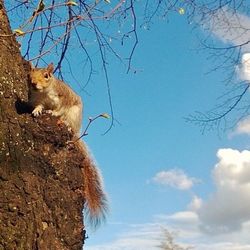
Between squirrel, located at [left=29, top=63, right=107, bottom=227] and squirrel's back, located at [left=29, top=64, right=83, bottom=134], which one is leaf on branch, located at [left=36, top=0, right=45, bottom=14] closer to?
squirrel, located at [left=29, top=63, right=107, bottom=227]

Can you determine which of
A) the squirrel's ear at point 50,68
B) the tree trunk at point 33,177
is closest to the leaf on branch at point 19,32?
the tree trunk at point 33,177

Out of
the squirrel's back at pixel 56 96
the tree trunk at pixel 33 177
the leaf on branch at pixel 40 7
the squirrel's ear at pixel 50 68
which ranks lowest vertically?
the tree trunk at pixel 33 177

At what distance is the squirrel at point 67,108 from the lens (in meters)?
2.29

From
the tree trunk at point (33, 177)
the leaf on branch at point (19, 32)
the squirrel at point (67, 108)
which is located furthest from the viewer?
the squirrel at point (67, 108)

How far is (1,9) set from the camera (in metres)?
2.07

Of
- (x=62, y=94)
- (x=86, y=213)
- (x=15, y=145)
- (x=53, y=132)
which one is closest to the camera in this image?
(x=15, y=145)

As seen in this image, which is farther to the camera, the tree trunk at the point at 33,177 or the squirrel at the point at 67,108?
the squirrel at the point at 67,108

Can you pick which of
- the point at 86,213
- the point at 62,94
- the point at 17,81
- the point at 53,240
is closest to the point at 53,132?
the point at 17,81

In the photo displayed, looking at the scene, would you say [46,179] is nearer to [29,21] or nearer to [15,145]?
[15,145]

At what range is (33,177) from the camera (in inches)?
65.1

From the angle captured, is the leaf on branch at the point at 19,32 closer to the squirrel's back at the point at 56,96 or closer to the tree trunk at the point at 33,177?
the tree trunk at the point at 33,177

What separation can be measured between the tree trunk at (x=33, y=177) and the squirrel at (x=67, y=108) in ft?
0.41

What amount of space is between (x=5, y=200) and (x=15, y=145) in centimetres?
22

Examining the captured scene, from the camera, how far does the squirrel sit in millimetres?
2295
